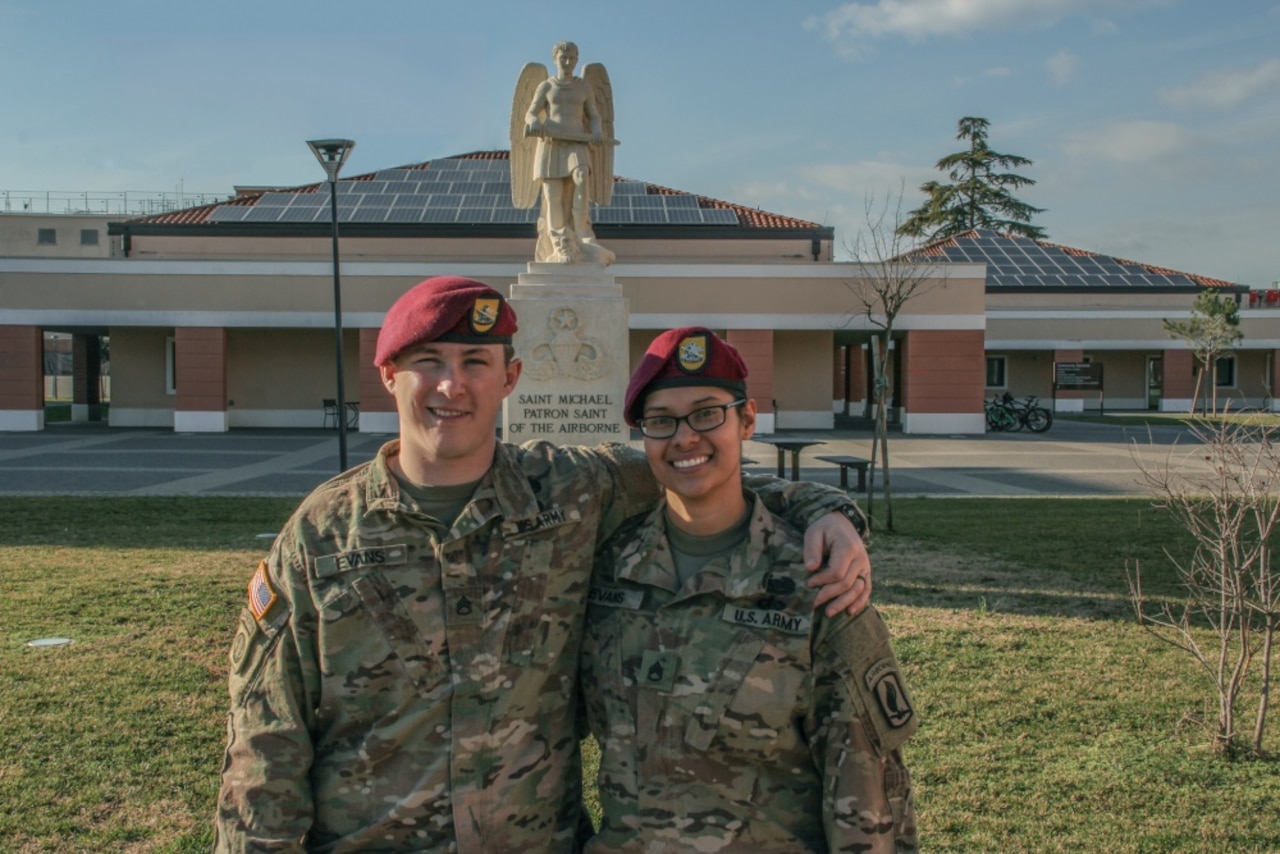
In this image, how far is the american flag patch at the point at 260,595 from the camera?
7.38ft

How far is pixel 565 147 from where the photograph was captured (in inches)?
453

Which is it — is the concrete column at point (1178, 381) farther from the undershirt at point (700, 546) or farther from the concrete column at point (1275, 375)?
the undershirt at point (700, 546)

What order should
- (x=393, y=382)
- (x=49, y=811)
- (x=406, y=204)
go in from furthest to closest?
(x=406, y=204)
(x=49, y=811)
(x=393, y=382)

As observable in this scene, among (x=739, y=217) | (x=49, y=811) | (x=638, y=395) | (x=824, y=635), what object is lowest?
(x=49, y=811)

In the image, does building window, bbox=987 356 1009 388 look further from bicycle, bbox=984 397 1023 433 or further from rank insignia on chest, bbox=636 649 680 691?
rank insignia on chest, bbox=636 649 680 691

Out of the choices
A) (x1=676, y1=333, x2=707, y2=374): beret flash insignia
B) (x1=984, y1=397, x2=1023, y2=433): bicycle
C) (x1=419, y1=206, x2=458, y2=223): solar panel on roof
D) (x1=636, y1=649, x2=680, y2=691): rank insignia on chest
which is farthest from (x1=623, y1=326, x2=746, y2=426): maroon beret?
(x1=984, y1=397, x2=1023, y2=433): bicycle

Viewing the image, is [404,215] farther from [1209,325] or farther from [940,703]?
[940,703]

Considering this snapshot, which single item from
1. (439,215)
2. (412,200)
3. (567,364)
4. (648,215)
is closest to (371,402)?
(439,215)

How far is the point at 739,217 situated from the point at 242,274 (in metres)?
14.6

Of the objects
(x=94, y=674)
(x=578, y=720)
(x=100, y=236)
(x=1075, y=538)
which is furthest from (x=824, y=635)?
(x=100, y=236)

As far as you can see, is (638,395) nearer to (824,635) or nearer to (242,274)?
(824,635)

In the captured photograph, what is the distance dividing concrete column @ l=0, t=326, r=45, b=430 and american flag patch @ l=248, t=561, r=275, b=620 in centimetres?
2993

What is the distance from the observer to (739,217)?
31.5 meters

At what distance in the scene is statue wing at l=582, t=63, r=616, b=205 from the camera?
11695 millimetres
